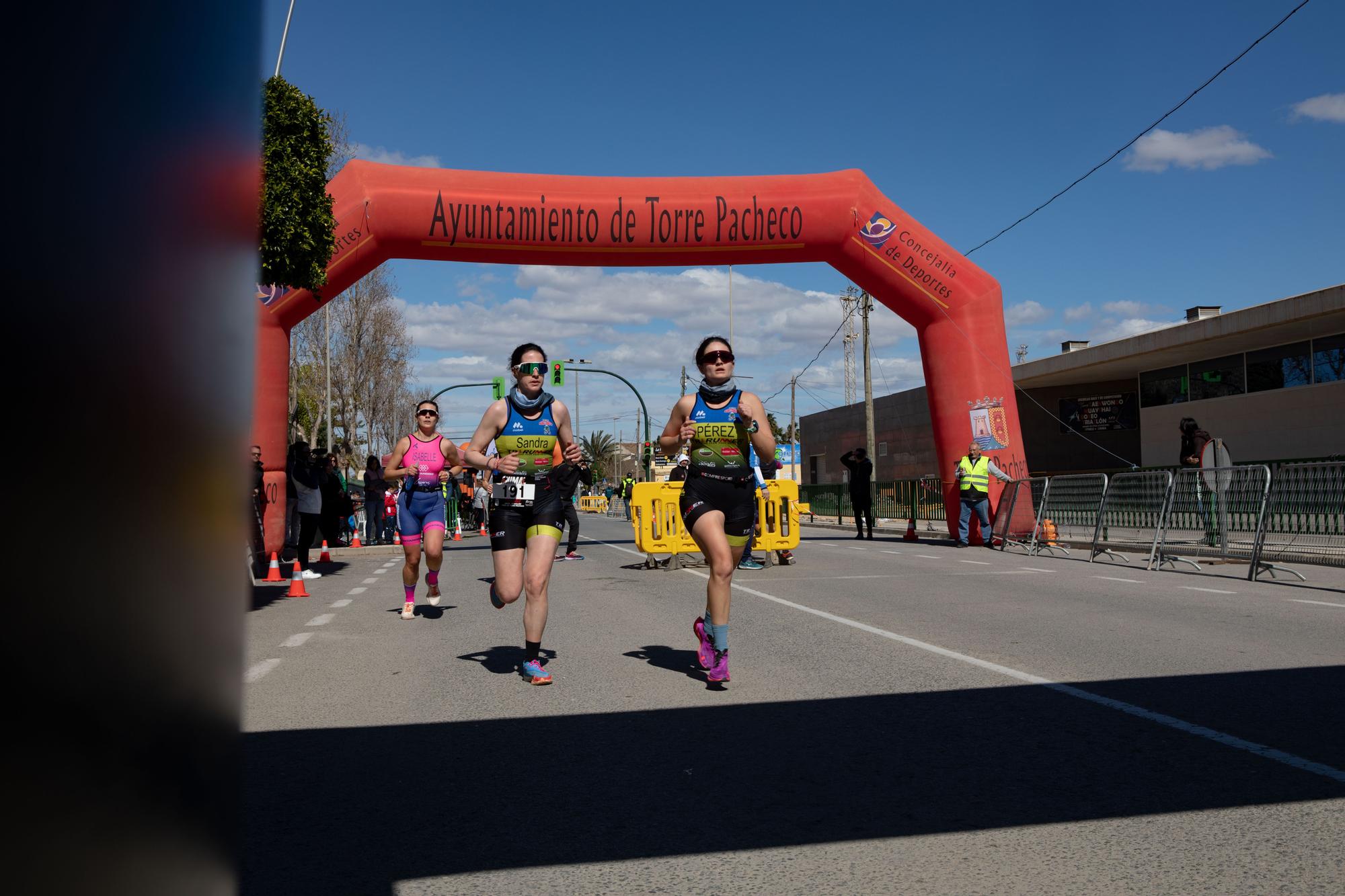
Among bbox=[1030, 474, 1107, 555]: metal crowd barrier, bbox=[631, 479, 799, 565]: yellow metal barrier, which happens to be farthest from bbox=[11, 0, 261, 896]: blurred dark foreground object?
bbox=[1030, 474, 1107, 555]: metal crowd barrier

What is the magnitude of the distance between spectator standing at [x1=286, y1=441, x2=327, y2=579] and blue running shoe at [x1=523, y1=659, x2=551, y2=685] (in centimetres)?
941

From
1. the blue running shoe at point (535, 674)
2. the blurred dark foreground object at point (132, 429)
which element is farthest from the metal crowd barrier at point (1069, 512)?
the blurred dark foreground object at point (132, 429)

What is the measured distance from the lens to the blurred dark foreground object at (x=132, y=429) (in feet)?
2.04

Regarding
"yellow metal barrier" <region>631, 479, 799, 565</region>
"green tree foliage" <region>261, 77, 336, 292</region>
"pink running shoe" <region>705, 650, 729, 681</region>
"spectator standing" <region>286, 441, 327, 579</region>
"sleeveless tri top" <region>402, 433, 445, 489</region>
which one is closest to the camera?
"pink running shoe" <region>705, 650, 729, 681</region>

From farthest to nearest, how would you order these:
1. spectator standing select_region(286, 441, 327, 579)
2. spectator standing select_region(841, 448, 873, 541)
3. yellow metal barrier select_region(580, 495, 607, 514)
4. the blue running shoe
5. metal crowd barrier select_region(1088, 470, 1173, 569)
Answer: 1. yellow metal barrier select_region(580, 495, 607, 514)
2. spectator standing select_region(841, 448, 873, 541)
3. spectator standing select_region(286, 441, 327, 579)
4. metal crowd barrier select_region(1088, 470, 1173, 569)
5. the blue running shoe

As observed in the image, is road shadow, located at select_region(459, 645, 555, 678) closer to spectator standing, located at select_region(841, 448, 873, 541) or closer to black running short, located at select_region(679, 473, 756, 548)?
black running short, located at select_region(679, 473, 756, 548)

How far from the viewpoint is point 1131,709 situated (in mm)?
5086

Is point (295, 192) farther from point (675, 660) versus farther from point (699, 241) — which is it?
point (675, 660)

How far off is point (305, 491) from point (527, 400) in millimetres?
9288

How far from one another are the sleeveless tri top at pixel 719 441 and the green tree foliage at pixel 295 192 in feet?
26.5

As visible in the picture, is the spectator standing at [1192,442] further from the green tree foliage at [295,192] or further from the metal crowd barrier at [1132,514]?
the green tree foliage at [295,192]

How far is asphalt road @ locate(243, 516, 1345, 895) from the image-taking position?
315 cm

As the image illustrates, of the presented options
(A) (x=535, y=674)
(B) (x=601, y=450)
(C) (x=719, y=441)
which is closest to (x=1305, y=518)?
(C) (x=719, y=441)

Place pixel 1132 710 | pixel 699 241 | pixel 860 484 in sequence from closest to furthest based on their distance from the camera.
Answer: pixel 1132 710
pixel 699 241
pixel 860 484
